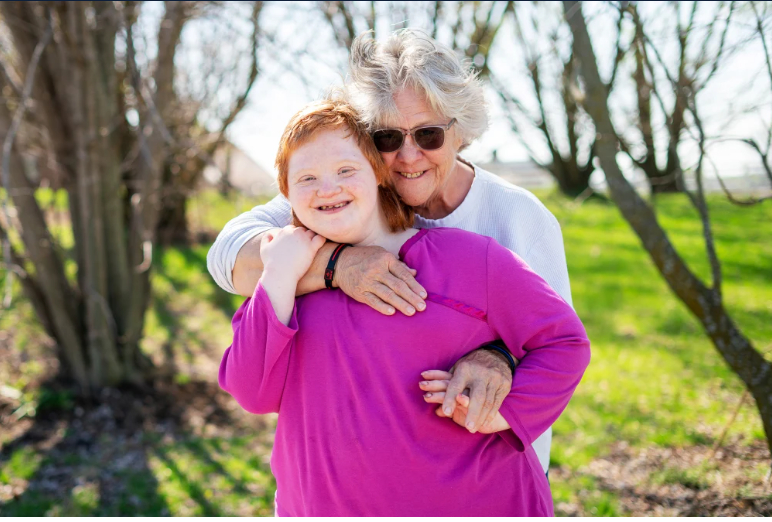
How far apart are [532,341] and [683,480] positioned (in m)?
2.57

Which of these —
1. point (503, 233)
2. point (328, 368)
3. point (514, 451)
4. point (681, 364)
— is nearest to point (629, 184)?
point (503, 233)

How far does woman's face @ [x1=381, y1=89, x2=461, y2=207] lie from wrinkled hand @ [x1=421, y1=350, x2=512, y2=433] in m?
0.63

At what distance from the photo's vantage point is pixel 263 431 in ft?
16.3

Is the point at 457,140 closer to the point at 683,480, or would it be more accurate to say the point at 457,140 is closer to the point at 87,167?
the point at 683,480

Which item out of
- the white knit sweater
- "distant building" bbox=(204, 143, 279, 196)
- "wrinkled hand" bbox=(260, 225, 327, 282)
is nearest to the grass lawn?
"distant building" bbox=(204, 143, 279, 196)

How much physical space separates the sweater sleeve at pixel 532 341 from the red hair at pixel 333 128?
398mm

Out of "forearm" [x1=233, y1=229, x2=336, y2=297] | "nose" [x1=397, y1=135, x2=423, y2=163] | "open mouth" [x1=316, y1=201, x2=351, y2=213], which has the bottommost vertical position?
"forearm" [x1=233, y1=229, x2=336, y2=297]

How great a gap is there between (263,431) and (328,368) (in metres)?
3.49

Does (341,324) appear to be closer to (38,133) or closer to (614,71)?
(614,71)

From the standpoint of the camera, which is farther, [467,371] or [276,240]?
[276,240]

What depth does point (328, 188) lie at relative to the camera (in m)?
1.75

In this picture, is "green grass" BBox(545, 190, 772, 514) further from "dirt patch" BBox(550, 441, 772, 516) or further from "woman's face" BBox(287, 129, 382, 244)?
"woman's face" BBox(287, 129, 382, 244)

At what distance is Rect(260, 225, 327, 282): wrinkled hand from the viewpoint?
1749 mm

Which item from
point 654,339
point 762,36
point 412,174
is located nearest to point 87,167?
point 412,174
